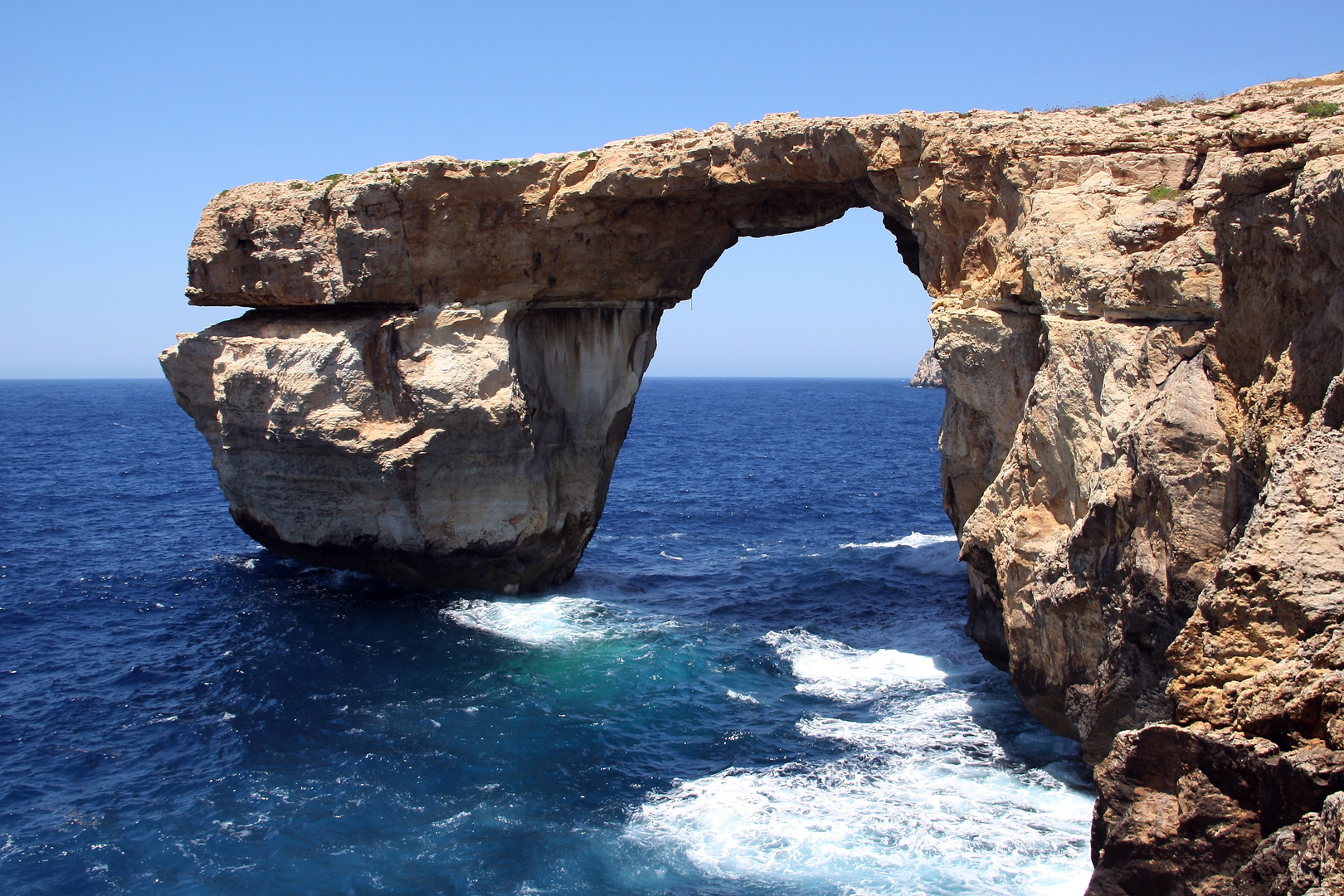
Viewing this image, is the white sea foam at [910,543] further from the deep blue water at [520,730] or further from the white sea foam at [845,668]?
the white sea foam at [845,668]

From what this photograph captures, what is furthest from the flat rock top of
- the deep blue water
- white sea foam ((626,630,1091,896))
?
white sea foam ((626,630,1091,896))

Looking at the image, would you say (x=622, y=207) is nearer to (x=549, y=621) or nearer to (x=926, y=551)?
(x=549, y=621)

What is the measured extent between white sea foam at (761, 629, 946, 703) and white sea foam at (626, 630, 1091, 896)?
5.81 feet

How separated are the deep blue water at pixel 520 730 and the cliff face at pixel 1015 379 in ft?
6.69

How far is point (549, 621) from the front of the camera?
26.2 meters

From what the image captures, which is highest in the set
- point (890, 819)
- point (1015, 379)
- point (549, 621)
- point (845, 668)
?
point (1015, 379)

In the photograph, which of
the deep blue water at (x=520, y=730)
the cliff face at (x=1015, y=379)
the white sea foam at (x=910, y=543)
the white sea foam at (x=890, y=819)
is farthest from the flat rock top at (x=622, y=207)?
the white sea foam at (x=910, y=543)

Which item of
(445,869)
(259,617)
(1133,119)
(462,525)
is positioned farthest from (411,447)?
→ (1133,119)

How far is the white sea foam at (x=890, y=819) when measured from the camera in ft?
47.0

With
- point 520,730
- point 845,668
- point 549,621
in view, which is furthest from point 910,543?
point 520,730

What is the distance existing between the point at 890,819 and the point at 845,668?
23.2 ft

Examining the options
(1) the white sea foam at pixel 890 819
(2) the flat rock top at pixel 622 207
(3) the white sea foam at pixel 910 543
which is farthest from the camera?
(3) the white sea foam at pixel 910 543

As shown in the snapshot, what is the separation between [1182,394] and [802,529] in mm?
25282

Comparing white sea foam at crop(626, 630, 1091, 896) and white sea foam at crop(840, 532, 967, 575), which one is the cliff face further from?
white sea foam at crop(840, 532, 967, 575)
